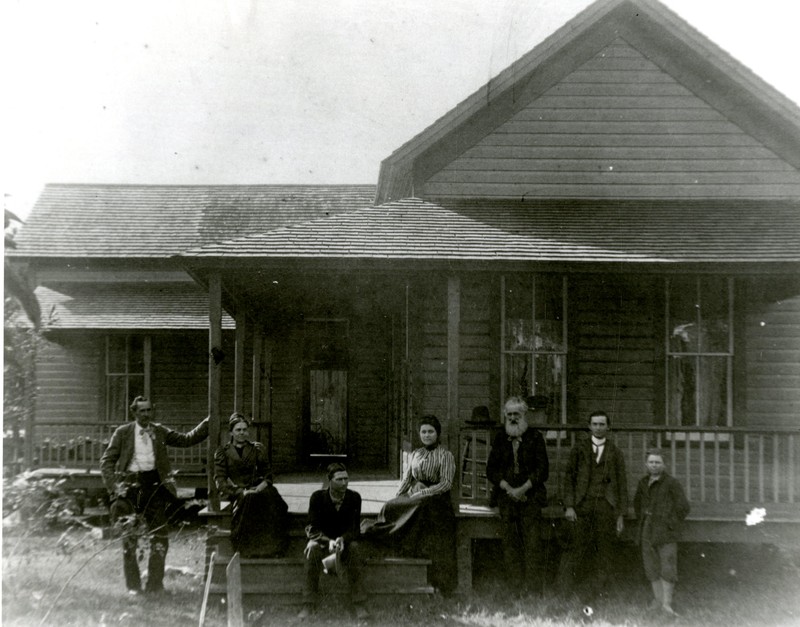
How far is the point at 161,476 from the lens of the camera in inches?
351

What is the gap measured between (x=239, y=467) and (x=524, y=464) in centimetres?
300

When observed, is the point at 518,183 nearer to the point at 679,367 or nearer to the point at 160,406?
the point at 679,367

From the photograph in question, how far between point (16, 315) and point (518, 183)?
7.13 meters

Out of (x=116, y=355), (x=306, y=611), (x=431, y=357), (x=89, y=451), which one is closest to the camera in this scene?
(x=306, y=611)

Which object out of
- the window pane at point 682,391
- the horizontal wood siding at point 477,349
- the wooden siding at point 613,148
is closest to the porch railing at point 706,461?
the window pane at point 682,391

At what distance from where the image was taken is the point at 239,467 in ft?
28.3

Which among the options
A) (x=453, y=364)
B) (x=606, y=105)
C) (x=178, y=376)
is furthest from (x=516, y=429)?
(x=178, y=376)

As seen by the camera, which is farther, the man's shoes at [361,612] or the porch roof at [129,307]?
the porch roof at [129,307]

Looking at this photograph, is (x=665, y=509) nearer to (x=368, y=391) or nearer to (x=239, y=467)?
(x=239, y=467)

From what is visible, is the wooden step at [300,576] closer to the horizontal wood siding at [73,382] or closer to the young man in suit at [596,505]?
the young man in suit at [596,505]

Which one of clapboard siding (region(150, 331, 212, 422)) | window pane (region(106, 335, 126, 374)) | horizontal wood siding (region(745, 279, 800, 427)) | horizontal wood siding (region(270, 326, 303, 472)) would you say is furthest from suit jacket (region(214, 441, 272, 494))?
window pane (region(106, 335, 126, 374))

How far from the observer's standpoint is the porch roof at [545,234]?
898cm

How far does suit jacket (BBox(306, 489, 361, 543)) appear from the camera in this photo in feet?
26.4

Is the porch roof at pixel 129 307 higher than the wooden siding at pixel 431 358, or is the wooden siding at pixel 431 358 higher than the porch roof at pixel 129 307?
the porch roof at pixel 129 307
